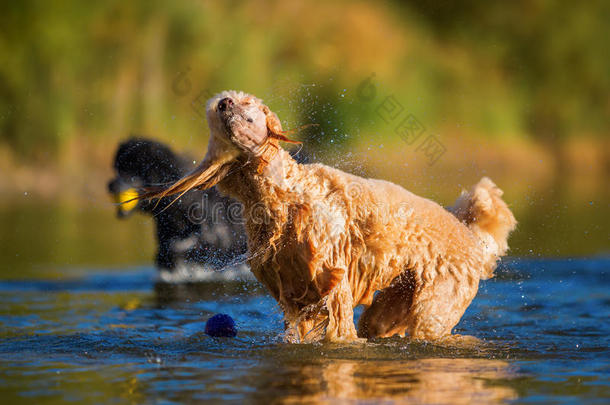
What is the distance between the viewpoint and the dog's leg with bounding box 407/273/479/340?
21.0 ft

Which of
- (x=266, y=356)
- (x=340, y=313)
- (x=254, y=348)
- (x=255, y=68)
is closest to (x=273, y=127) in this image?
(x=340, y=313)

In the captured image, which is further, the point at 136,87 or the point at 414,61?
the point at 414,61

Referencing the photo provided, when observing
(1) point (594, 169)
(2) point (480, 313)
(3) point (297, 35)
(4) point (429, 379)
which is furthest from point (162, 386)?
(1) point (594, 169)

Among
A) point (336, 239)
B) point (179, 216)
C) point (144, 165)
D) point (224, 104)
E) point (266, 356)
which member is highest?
point (144, 165)

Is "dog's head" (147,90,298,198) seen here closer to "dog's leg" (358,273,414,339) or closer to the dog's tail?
"dog's leg" (358,273,414,339)

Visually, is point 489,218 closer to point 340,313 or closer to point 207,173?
point 340,313

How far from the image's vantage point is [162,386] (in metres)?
5.36

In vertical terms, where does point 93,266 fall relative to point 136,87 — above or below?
below

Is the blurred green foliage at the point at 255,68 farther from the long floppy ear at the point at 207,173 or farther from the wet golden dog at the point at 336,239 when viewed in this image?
the long floppy ear at the point at 207,173

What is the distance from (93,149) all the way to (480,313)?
44.7 feet

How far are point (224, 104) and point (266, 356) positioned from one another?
5.91 feet

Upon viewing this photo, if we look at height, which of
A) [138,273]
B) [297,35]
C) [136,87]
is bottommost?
[138,273]

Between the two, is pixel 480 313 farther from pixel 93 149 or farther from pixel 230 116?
pixel 93 149

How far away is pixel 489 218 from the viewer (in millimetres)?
6961
